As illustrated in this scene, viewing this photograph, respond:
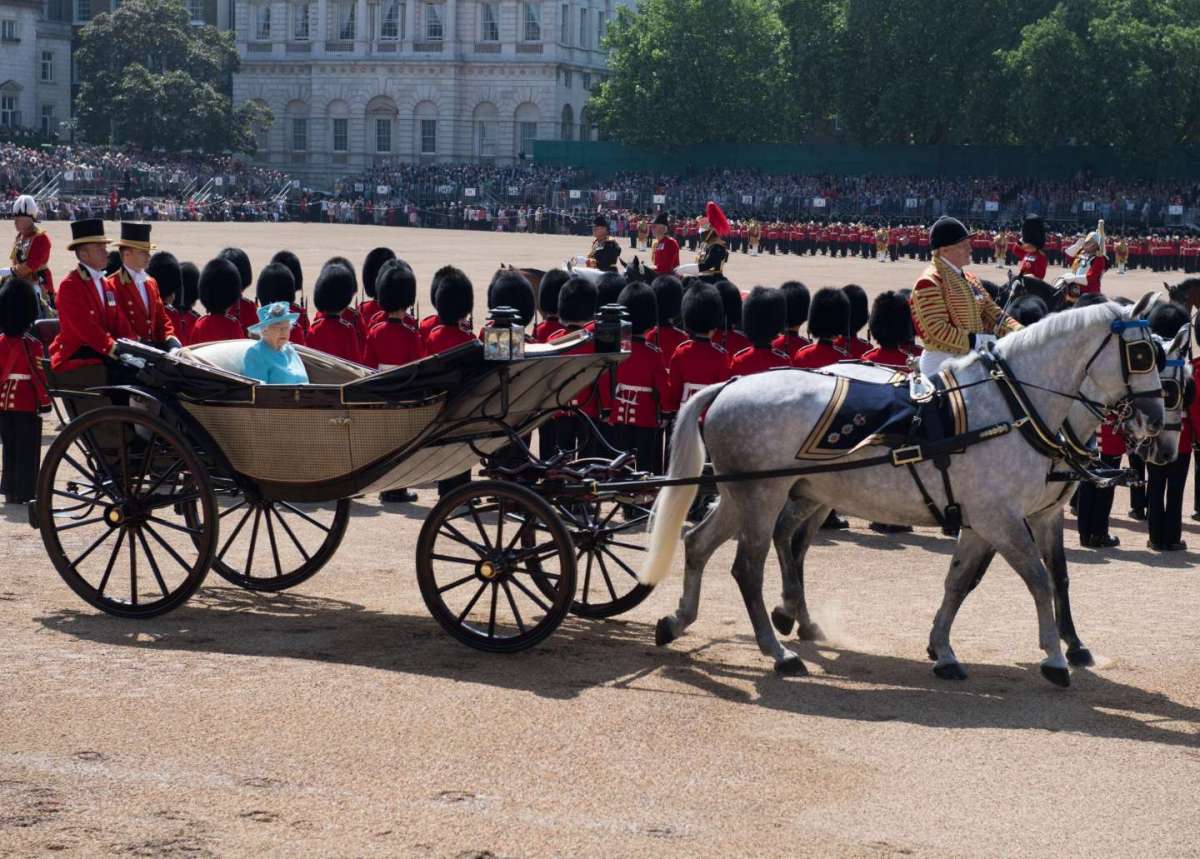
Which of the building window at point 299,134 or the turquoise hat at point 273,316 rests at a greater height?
the building window at point 299,134

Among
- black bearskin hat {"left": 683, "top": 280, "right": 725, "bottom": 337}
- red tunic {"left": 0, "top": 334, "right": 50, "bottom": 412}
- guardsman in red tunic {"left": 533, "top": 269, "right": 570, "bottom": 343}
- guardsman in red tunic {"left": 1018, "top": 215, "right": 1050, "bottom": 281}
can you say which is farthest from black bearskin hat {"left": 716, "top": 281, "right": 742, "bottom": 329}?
red tunic {"left": 0, "top": 334, "right": 50, "bottom": 412}

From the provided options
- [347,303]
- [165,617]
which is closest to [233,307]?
[347,303]

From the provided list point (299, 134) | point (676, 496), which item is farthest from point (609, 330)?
point (299, 134)

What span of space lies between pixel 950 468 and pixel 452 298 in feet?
15.3

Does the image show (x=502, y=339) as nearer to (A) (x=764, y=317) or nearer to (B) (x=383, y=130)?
(A) (x=764, y=317)

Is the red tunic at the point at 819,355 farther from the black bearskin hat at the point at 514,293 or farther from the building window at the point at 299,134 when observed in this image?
the building window at the point at 299,134

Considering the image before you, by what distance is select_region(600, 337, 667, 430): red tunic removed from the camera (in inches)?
407

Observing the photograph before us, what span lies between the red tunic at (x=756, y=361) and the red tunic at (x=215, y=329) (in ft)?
10.4

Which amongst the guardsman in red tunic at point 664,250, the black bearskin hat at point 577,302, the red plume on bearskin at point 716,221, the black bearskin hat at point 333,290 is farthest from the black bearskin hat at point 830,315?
the guardsman in red tunic at point 664,250

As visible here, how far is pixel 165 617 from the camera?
24.6ft

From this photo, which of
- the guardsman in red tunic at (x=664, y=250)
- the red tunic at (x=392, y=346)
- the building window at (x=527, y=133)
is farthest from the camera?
the building window at (x=527, y=133)

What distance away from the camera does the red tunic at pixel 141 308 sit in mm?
8297

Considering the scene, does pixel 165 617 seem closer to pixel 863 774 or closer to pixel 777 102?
pixel 863 774

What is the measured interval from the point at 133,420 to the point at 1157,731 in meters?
4.10
